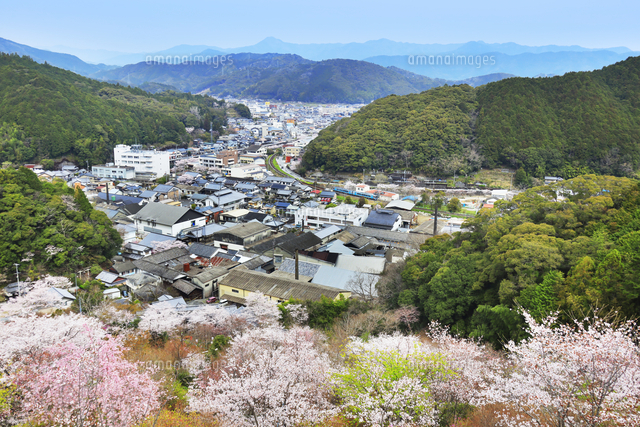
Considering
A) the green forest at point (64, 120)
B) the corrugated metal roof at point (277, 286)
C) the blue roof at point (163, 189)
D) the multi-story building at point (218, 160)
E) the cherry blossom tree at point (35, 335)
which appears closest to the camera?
the cherry blossom tree at point (35, 335)

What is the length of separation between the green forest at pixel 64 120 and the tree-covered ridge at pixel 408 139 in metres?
23.4

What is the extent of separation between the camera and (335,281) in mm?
13773

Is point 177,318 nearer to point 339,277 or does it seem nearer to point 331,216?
point 339,277

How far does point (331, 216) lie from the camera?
23.2 meters

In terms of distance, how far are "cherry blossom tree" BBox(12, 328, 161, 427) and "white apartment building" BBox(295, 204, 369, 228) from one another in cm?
1787

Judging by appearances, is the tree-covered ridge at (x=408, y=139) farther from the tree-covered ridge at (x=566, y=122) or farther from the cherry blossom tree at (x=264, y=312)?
the cherry blossom tree at (x=264, y=312)

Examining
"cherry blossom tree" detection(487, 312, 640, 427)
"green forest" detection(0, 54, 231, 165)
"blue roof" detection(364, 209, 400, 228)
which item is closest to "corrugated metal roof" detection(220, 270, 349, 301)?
"cherry blossom tree" detection(487, 312, 640, 427)

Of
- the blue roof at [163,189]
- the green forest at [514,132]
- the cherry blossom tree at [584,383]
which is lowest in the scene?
the blue roof at [163,189]

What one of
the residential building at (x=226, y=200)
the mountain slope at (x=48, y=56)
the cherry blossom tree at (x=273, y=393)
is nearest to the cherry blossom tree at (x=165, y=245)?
the residential building at (x=226, y=200)

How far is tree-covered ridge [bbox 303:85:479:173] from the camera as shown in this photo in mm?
38812

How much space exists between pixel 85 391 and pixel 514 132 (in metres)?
42.6

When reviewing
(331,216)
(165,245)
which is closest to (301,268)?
(165,245)

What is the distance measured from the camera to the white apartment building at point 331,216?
75.6 ft

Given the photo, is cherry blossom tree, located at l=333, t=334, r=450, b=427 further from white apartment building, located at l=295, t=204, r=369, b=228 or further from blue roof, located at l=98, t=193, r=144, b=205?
blue roof, located at l=98, t=193, r=144, b=205
